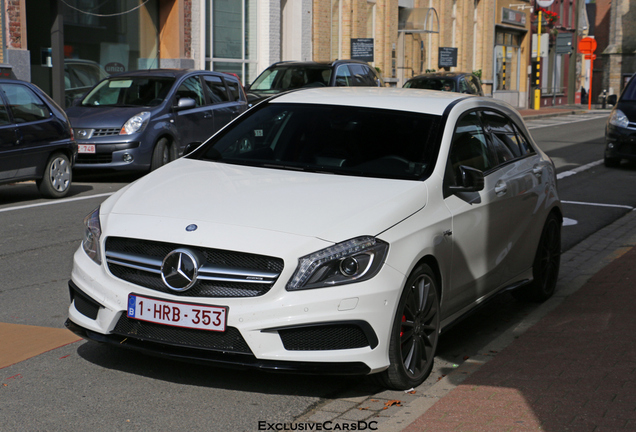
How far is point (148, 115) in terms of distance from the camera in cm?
1384

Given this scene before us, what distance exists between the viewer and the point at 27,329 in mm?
5562

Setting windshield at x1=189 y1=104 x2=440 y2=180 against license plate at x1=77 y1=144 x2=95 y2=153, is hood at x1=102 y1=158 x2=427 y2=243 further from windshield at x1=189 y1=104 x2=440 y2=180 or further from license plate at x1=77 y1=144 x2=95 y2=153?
license plate at x1=77 y1=144 x2=95 y2=153

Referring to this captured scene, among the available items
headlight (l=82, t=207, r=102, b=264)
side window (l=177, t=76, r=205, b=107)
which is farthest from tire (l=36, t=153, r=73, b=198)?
headlight (l=82, t=207, r=102, b=264)

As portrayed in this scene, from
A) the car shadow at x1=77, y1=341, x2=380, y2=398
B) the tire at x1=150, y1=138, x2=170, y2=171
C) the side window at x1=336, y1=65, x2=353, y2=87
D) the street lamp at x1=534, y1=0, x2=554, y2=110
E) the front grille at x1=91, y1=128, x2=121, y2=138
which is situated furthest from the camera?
the street lamp at x1=534, y1=0, x2=554, y2=110

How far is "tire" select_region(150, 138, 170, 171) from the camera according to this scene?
13.9 m

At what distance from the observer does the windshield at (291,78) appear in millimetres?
19078

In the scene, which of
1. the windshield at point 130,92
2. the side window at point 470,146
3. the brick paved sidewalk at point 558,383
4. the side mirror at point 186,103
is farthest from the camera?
the windshield at point 130,92

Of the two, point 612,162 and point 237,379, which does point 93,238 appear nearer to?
point 237,379

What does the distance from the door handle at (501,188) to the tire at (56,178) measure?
24.8ft

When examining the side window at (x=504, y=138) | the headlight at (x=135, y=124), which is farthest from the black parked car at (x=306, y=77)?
the side window at (x=504, y=138)

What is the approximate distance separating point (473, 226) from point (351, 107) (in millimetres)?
1154

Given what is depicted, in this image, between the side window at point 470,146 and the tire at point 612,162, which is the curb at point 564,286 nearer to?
the side window at point 470,146

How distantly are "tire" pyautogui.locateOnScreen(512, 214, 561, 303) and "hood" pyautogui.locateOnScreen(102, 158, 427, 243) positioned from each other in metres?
2.10

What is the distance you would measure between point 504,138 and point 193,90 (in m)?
A: 9.60
